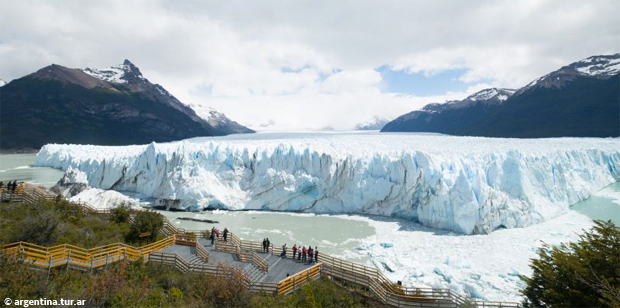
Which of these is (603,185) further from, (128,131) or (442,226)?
(128,131)

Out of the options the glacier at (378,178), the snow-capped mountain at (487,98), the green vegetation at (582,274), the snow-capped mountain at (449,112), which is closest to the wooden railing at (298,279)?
the green vegetation at (582,274)

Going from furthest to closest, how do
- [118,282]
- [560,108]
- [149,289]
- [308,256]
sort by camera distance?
[560,108]
[308,256]
[149,289]
[118,282]

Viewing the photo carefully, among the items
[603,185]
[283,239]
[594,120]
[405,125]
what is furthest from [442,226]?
[405,125]

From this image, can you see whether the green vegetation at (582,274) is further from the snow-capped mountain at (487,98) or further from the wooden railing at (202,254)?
the snow-capped mountain at (487,98)

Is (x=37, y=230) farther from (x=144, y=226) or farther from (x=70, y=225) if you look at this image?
(x=144, y=226)

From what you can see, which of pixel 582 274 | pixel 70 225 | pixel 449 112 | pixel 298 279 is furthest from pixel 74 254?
pixel 449 112

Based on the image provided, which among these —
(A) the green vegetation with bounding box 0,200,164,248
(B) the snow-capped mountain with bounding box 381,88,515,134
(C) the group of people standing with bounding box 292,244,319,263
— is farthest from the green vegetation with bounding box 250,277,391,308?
(B) the snow-capped mountain with bounding box 381,88,515,134

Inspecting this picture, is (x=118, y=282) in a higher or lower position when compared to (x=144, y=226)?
higher
